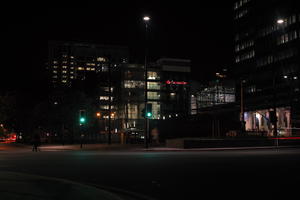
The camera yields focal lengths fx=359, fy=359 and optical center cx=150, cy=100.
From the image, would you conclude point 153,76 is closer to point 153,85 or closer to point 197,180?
point 153,85

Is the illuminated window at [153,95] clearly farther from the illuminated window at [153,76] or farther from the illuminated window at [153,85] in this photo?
the illuminated window at [153,76]

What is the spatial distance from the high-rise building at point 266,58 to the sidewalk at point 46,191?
199 feet

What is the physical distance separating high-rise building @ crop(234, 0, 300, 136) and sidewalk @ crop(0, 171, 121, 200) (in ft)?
199

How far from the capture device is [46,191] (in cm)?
912

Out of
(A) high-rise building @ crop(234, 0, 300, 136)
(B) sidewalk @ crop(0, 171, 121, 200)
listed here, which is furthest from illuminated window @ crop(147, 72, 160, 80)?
(B) sidewalk @ crop(0, 171, 121, 200)

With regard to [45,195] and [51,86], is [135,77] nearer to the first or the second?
[51,86]

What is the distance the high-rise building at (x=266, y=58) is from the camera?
248ft

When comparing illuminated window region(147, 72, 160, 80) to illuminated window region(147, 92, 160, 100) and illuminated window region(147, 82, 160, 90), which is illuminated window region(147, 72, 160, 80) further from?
illuminated window region(147, 92, 160, 100)

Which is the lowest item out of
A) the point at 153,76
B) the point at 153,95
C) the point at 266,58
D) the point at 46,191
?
the point at 46,191

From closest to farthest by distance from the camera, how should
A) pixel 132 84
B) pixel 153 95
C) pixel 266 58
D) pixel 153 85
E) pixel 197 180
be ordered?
pixel 197 180
pixel 266 58
pixel 132 84
pixel 153 95
pixel 153 85

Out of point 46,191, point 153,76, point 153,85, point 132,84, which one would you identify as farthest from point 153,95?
point 46,191

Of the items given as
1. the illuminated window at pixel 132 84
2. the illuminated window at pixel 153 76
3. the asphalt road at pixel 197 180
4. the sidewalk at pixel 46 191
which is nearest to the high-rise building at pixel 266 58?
the illuminated window at pixel 153 76

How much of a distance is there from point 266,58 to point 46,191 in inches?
3492

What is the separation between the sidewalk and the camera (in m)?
8.30
